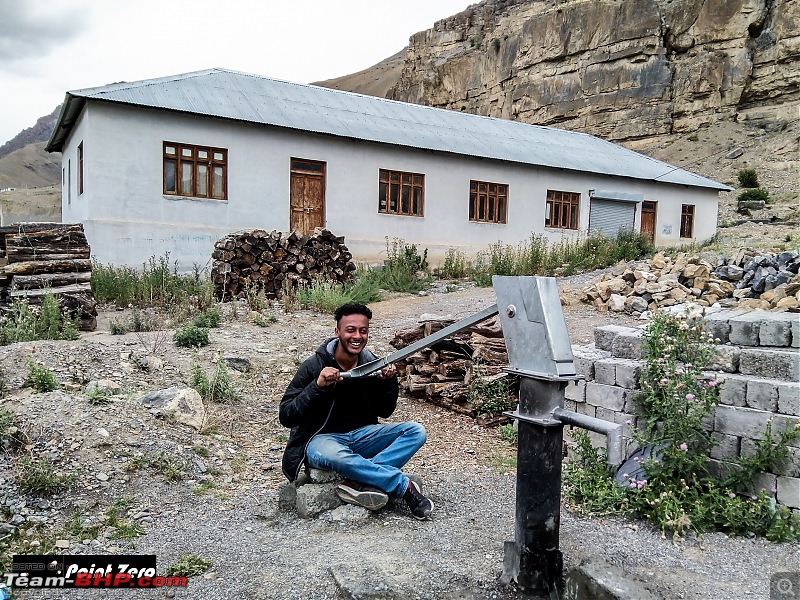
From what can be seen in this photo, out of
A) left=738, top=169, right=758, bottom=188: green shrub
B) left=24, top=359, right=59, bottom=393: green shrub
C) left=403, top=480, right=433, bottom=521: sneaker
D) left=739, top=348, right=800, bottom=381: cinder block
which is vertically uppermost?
left=738, top=169, right=758, bottom=188: green shrub

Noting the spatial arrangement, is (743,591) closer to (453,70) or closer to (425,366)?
(425,366)

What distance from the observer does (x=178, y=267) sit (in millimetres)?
13406

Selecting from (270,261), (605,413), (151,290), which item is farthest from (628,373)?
(151,290)

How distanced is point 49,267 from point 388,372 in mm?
7016

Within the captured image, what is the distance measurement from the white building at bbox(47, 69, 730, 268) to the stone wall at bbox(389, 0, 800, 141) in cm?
1468

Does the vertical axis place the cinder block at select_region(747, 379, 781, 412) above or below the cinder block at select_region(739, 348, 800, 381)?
below

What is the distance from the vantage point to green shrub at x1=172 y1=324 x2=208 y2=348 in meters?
7.00

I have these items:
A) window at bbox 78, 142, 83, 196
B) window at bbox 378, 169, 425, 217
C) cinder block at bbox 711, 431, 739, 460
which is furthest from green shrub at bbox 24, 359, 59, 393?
window at bbox 378, 169, 425, 217

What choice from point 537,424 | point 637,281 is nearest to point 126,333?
point 537,424

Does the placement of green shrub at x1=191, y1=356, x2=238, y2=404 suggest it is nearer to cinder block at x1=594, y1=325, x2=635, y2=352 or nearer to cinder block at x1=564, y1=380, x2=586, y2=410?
cinder block at x1=564, y1=380, x2=586, y2=410

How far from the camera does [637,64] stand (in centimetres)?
3481

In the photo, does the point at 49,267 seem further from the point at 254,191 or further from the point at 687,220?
the point at 687,220

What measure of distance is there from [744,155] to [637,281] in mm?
25355

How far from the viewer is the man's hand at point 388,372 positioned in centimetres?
334
